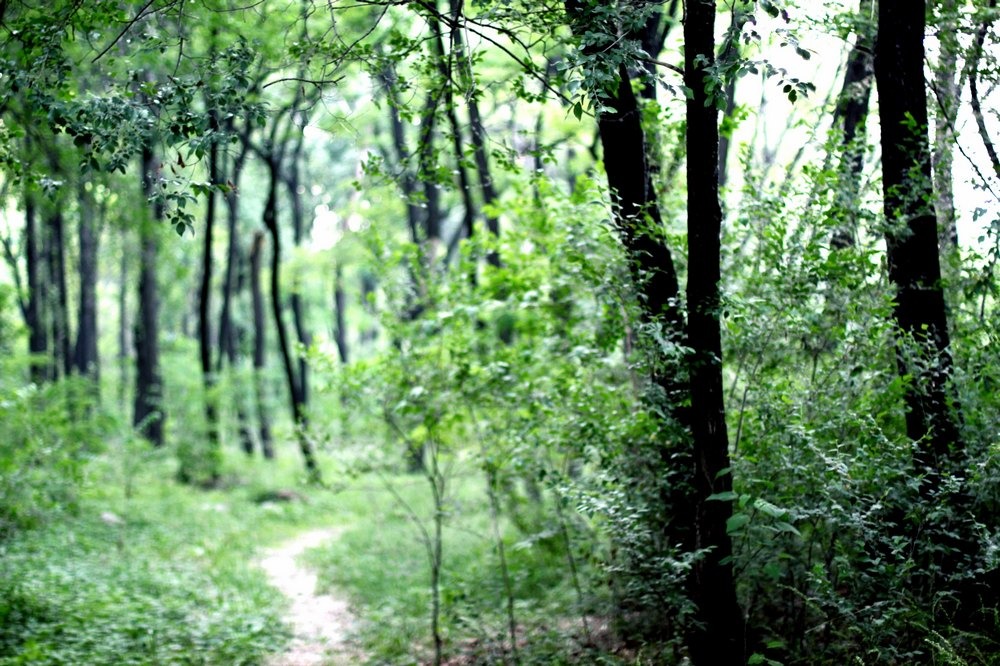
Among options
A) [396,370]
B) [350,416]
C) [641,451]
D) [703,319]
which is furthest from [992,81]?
[350,416]

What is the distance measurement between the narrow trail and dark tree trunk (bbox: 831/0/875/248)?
5207 millimetres

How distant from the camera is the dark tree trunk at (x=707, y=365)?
4.44 meters

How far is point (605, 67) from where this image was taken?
417 centimetres

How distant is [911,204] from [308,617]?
6.84m

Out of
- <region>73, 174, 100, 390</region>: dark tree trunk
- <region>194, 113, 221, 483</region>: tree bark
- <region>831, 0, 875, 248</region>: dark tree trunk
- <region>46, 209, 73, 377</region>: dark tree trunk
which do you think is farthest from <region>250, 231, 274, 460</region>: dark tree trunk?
<region>831, 0, 875, 248</region>: dark tree trunk

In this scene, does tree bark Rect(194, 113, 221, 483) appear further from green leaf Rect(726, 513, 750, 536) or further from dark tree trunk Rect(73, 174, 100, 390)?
green leaf Rect(726, 513, 750, 536)

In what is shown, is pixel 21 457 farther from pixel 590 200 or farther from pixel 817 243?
pixel 817 243

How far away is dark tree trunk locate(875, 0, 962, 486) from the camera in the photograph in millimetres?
5195

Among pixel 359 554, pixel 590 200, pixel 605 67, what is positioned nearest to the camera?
pixel 605 67

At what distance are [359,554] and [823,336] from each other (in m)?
7.99

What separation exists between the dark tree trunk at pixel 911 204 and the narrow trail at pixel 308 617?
494cm

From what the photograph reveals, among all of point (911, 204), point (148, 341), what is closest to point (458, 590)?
point (911, 204)

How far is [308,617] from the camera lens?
28.1ft

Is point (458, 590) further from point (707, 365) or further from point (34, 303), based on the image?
point (34, 303)
